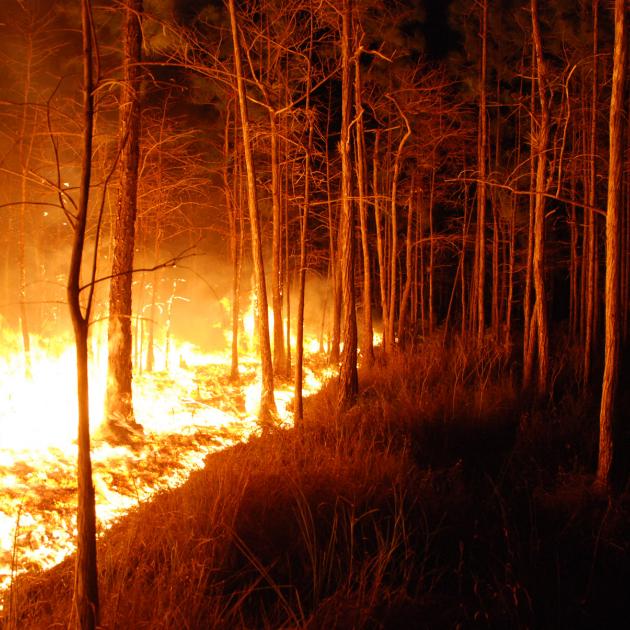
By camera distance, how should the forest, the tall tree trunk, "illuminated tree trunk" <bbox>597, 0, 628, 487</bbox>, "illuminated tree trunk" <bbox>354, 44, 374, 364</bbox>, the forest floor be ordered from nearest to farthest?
1. the forest floor
2. the forest
3. "illuminated tree trunk" <bbox>597, 0, 628, 487</bbox>
4. the tall tree trunk
5. "illuminated tree trunk" <bbox>354, 44, 374, 364</bbox>

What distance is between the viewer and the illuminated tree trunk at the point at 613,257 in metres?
5.50

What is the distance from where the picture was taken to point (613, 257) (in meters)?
5.53

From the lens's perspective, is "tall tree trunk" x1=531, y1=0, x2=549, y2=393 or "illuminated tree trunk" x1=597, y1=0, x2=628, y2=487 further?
"tall tree trunk" x1=531, y1=0, x2=549, y2=393

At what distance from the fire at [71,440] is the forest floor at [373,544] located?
0.68 m

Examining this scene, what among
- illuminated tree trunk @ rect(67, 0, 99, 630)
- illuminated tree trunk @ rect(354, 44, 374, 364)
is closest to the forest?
illuminated tree trunk @ rect(67, 0, 99, 630)

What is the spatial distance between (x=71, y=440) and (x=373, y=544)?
6.96 m

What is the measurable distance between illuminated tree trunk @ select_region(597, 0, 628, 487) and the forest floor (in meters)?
0.42

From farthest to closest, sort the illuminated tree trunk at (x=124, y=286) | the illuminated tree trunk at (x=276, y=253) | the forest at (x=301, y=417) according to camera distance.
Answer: the illuminated tree trunk at (x=276, y=253), the illuminated tree trunk at (x=124, y=286), the forest at (x=301, y=417)

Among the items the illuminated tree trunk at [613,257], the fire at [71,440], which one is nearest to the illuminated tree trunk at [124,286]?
the fire at [71,440]

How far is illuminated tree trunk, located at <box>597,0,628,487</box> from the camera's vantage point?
5.50 metres

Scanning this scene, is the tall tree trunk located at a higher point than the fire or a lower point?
higher

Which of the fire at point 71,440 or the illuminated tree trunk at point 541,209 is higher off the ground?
the illuminated tree trunk at point 541,209

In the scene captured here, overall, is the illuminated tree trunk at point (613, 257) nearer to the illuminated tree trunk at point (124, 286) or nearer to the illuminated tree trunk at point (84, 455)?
the illuminated tree trunk at point (84, 455)

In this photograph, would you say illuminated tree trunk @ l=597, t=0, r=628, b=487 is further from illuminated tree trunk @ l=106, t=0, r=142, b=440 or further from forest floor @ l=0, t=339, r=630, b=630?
→ illuminated tree trunk @ l=106, t=0, r=142, b=440
